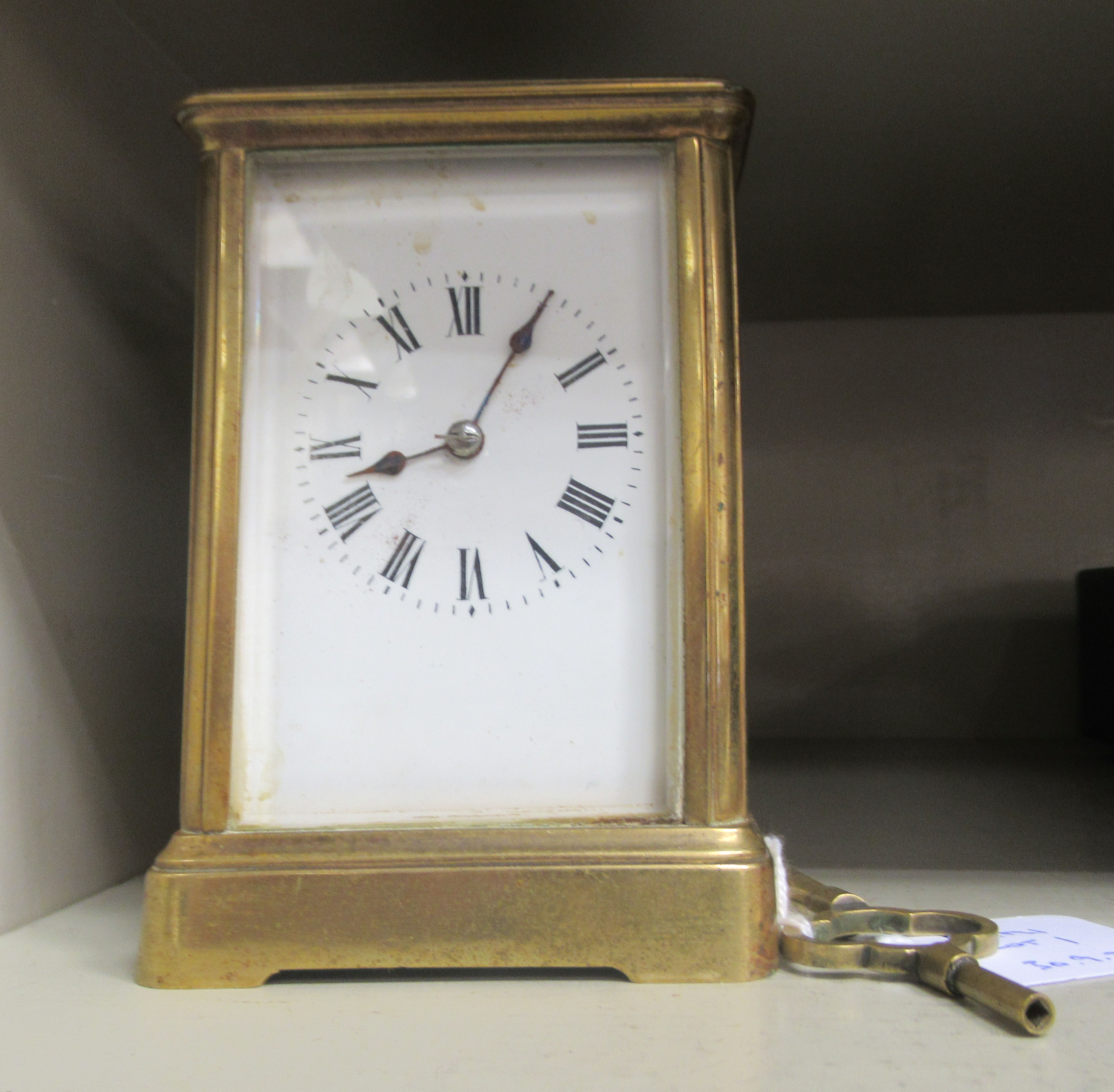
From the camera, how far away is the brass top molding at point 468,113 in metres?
0.71

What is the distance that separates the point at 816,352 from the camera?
171cm

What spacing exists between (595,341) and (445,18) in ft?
1.25

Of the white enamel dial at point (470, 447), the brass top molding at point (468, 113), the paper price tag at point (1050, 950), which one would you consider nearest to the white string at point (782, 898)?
the paper price tag at point (1050, 950)

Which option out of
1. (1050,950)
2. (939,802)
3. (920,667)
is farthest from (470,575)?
(920,667)

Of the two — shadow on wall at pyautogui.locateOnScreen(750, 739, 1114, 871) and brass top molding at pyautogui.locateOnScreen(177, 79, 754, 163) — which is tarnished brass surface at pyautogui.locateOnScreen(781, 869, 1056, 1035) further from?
brass top molding at pyautogui.locateOnScreen(177, 79, 754, 163)

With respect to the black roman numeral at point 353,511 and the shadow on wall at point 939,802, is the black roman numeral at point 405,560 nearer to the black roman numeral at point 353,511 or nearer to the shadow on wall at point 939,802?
the black roman numeral at point 353,511

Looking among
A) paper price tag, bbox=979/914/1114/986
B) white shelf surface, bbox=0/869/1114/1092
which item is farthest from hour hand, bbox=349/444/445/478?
paper price tag, bbox=979/914/1114/986

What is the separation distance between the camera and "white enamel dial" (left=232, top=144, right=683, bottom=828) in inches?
27.5

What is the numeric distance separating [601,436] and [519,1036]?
373 mm

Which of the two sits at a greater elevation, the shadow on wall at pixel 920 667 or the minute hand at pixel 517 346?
the minute hand at pixel 517 346

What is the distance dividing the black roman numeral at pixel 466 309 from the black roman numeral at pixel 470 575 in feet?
0.50

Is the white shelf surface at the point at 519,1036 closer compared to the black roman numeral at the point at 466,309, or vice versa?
the white shelf surface at the point at 519,1036

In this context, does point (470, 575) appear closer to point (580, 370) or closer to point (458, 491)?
point (458, 491)

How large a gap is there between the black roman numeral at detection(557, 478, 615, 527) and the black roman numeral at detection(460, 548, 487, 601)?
67 millimetres
